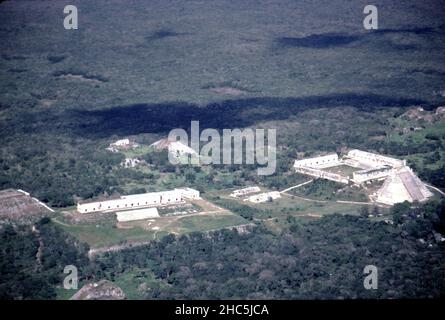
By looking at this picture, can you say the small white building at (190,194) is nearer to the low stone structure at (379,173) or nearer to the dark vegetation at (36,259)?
the low stone structure at (379,173)

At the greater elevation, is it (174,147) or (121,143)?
(121,143)

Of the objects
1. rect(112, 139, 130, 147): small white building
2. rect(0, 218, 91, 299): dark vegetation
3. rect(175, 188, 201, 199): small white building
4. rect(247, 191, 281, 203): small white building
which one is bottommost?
rect(0, 218, 91, 299): dark vegetation

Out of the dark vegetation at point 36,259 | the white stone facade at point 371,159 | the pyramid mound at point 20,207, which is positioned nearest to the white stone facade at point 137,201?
the pyramid mound at point 20,207

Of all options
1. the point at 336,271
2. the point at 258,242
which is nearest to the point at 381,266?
the point at 336,271

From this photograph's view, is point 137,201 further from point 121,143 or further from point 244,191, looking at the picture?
point 121,143

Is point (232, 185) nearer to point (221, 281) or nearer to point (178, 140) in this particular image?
point (178, 140)

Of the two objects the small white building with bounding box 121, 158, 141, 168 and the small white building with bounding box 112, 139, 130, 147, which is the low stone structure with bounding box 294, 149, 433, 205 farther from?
the small white building with bounding box 112, 139, 130, 147

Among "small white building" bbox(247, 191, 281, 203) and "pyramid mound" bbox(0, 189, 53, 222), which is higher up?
"pyramid mound" bbox(0, 189, 53, 222)

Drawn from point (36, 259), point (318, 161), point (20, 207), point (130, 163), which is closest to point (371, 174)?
point (318, 161)

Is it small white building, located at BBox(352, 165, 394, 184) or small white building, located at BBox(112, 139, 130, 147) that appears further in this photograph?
small white building, located at BBox(112, 139, 130, 147)

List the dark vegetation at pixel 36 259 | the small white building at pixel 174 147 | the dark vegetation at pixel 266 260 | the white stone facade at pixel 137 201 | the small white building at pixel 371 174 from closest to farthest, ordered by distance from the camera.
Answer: the dark vegetation at pixel 266 260 < the dark vegetation at pixel 36 259 < the white stone facade at pixel 137 201 < the small white building at pixel 371 174 < the small white building at pixel 174 147

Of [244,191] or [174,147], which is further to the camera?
[174,147]

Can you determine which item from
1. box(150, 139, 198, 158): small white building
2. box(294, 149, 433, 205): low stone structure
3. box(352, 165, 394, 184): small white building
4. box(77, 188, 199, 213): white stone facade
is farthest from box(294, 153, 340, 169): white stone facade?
Answer: box(77, 188, 199, 213): white stone facade

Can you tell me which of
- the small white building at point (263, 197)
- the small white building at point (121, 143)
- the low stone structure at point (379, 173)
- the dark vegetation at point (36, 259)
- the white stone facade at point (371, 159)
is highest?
the small white building at point (121, 143)
